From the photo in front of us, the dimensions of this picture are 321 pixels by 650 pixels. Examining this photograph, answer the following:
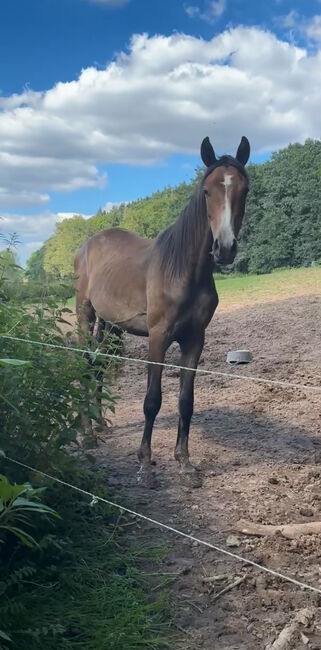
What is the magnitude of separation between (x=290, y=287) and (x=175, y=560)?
49.3ft

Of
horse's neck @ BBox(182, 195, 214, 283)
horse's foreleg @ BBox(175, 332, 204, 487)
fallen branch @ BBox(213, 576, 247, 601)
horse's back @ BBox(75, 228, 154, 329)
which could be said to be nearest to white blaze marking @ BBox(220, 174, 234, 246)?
horse's neck @ BBox(182, 195, 214, 283)

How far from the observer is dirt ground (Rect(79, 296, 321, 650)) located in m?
2.98

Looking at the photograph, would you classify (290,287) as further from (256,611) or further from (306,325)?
(256,611)

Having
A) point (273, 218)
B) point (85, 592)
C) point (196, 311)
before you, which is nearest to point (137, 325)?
point (196, 311)

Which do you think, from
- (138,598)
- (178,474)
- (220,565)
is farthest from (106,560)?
(178,474)

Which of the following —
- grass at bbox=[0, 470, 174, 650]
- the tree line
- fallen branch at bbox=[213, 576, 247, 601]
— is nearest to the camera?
grass at bbox=[0, 470, 174, 650]

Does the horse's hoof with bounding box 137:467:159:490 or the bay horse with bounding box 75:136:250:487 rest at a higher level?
the bay horse with bounding box 75:136:250:487

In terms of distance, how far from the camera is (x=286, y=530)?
3682mm

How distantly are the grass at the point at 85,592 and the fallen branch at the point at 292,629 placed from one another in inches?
19.0

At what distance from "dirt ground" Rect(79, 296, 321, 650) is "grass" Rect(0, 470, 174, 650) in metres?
0.18

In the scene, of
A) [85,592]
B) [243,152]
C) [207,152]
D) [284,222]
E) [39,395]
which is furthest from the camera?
[284,222]

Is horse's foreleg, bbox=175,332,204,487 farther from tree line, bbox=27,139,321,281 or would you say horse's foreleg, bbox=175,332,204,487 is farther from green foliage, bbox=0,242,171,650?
tree line, bbox=27,139,321,281

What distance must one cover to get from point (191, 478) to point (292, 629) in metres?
1.81

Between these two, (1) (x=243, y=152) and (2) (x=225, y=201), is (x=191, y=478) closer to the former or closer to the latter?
(2) (x=225, y=201)
